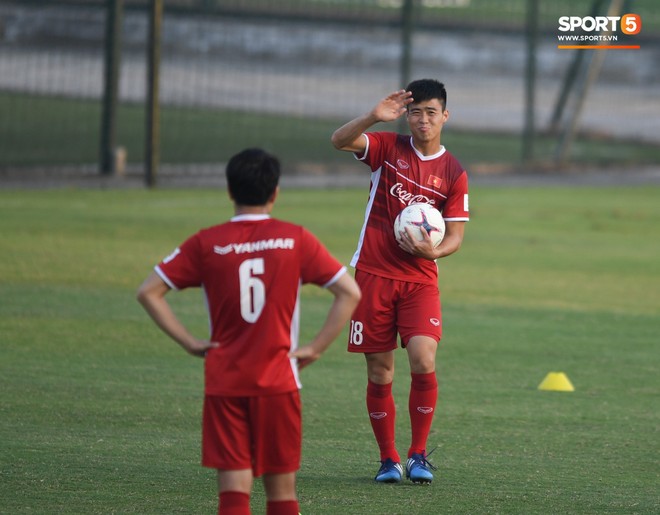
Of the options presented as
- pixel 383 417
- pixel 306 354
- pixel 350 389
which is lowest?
pixel 350 389

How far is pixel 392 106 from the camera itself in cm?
679

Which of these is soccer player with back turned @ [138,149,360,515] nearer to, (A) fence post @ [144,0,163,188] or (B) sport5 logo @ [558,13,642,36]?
(A) fence post @ [144,0,163,188]

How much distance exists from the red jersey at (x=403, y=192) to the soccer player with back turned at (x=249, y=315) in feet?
6.92

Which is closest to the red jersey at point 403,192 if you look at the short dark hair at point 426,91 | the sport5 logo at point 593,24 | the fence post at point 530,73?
the short dark hair at point 426,91

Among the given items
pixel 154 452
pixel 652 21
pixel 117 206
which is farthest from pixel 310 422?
pixel 652 21

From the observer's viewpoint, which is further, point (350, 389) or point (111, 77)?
point (111, 77)

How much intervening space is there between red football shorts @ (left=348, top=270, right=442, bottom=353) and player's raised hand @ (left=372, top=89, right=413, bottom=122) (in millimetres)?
980

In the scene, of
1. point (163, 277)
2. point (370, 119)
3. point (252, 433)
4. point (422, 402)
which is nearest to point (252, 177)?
point (163, 277)

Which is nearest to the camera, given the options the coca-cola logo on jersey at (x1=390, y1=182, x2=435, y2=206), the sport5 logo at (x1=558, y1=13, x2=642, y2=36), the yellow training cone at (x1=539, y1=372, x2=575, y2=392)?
the coca-cola logo on jersey at (x1=390, y1=182, x2=435, y2=206)

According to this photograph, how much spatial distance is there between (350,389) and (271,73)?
2494 cm

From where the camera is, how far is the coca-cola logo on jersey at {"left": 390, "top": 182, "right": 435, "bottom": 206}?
23.5ft

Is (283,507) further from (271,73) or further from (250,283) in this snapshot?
(271,73)

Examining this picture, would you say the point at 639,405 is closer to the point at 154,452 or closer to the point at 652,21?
the point at 154,452

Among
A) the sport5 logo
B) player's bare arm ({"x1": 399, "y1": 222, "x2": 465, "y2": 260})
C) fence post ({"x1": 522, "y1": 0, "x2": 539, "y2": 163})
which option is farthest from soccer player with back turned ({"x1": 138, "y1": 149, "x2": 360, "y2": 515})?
the sport5 logo
